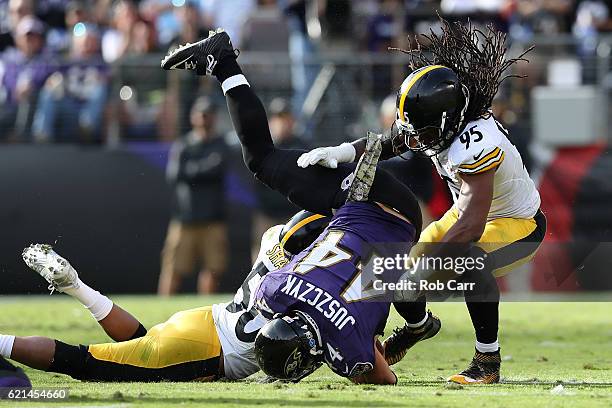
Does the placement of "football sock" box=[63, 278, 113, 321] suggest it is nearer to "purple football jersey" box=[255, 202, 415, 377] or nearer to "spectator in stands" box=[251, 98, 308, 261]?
"purple football jersey" box=[255, 202, 415, 377]

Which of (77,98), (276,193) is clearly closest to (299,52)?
(276,193)

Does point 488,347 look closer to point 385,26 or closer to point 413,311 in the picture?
point 413,311

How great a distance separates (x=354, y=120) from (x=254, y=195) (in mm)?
1694

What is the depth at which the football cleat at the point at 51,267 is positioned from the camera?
21.5 feet

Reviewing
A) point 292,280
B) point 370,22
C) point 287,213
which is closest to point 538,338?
point 292,280

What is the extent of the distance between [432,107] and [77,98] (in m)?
8.12

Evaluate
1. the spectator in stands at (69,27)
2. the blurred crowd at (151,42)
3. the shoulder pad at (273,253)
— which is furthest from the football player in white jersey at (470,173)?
the spectator in stands at (69,27)

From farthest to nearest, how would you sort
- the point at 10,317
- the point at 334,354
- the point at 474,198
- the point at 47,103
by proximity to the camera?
the point at 47,103 < the point at 10,317 < the point at 474,198 < the point at 334,354

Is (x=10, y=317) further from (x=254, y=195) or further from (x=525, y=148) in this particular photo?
(x=525, y=148)

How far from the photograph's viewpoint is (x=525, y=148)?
46.5 ft

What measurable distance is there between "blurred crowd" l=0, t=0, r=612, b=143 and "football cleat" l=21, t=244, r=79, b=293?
23.4ft

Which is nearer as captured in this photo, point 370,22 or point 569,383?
point 569,383

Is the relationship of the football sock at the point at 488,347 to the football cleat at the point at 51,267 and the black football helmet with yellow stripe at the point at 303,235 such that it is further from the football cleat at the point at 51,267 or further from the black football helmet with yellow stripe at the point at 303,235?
the football cleat at the point at 51,267

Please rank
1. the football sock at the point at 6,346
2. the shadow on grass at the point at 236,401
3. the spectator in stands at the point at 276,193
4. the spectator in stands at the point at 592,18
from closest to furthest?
the shadow on grass at the point at 236,401
the football sock at the point at 6,346
the spectator in stands at the point at 276,193
the spectator in stands at the point at 592,18
